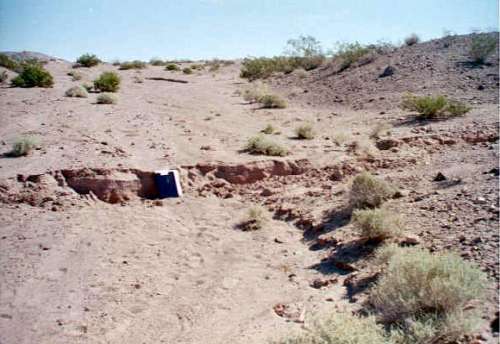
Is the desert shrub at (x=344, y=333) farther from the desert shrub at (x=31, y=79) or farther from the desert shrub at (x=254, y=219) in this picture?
the desert shrub at (x=31, y=79)

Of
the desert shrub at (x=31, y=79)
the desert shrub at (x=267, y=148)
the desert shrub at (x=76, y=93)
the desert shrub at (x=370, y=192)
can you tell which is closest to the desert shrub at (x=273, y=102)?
the desert shrub at (x=76, y=93)

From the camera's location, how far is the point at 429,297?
4191mm

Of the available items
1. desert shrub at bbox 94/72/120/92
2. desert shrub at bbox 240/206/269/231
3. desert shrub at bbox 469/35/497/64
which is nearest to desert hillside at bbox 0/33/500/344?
desert shrub at bbox 240/206/269/231

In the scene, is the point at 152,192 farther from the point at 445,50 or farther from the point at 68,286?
the point at 445,50

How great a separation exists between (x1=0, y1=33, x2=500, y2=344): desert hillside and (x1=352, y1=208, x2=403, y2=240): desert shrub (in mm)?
61

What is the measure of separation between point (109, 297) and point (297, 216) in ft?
12.0

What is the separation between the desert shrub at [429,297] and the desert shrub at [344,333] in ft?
0.68

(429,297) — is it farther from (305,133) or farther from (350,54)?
(350,54)

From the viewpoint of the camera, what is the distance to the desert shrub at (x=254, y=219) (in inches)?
314

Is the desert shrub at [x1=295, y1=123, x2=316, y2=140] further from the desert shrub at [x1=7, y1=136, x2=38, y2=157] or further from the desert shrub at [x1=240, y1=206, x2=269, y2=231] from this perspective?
the desert shrub at [x1=7, y1=136, x2=38, y2=157]

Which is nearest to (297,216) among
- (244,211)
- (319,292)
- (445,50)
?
(244,211)

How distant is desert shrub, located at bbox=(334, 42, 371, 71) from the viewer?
22.8 metres

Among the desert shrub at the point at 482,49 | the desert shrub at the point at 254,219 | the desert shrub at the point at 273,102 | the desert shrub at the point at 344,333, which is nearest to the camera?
the desert shrub at the point at 344,333

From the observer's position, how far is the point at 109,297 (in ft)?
18.7
